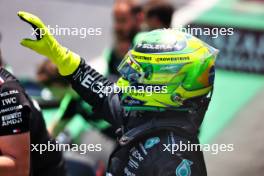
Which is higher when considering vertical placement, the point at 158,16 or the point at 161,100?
the point at 161,100

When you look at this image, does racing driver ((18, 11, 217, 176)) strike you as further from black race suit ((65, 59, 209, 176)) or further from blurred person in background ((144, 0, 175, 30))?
blurred person in background ((144, 0, 175, 30))

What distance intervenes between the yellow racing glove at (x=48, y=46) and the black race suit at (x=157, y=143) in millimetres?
268

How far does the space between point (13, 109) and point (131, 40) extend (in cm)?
250

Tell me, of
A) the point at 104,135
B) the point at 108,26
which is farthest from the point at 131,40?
the point at 108,26

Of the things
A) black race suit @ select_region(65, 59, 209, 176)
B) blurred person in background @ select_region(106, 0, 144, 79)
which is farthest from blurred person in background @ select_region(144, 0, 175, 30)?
black race suit @ select_region(65, 59, 209, 176)

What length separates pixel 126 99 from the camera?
2.79 m

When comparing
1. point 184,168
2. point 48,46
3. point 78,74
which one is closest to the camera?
point 184,168

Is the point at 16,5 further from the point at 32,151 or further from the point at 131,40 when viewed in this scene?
the point at 32,151

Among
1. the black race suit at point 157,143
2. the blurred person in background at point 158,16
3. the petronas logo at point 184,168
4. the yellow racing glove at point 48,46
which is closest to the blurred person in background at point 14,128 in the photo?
the yellow racing glove at point 48,46

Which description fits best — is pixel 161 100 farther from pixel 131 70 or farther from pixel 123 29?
pixel 123 29

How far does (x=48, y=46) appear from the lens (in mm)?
2861

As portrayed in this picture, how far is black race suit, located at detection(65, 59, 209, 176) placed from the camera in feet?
8.61

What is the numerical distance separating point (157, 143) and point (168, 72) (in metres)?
0.27

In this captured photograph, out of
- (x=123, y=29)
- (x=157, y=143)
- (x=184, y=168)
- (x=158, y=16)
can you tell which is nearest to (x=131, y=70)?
(x=157, y=143)
